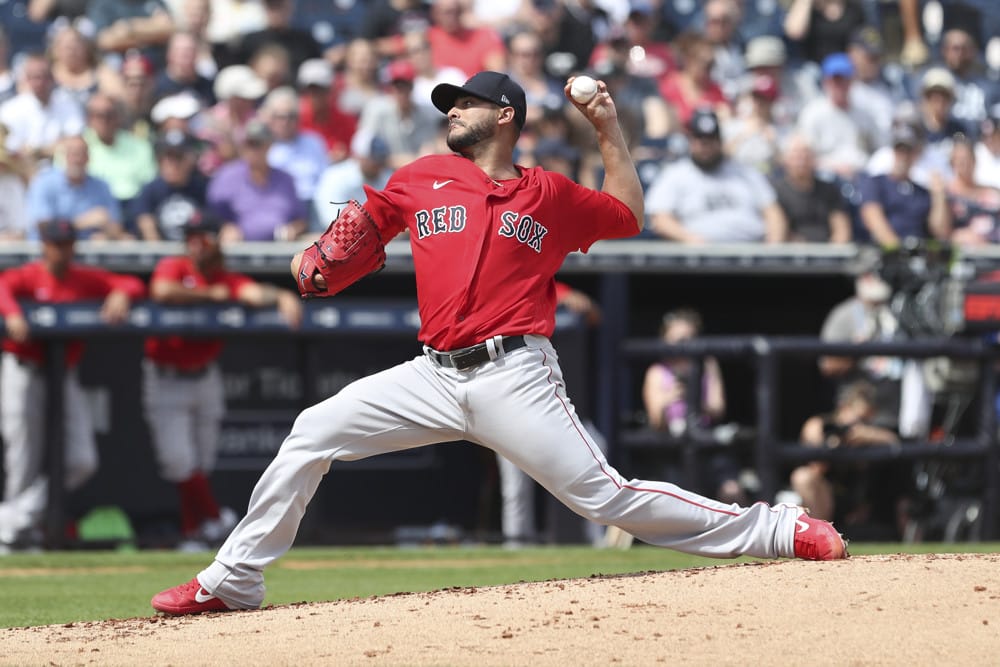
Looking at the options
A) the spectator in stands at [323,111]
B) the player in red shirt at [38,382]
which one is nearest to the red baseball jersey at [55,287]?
the player in red shirt at [38,382]

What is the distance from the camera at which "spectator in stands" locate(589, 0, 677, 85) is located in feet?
38.0

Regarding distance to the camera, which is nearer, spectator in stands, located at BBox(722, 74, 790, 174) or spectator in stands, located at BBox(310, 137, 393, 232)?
spectator in stands, located at BBox(310, 137, 393, 232)

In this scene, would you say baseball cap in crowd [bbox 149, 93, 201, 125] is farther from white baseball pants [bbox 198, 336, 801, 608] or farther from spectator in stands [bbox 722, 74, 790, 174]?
white baseball pants [bbox 198, 336, 801, 608]

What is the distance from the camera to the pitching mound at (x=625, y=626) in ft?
12.5

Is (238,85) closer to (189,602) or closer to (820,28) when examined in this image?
(820,28)

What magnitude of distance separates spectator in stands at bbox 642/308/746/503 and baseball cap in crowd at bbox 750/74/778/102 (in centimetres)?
236

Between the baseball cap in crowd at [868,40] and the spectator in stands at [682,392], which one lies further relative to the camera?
the baseball cap in crowd at [868,40]

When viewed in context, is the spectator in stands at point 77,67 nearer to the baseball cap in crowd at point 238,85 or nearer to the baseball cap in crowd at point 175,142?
the baseball cap in crowd at point 238,85

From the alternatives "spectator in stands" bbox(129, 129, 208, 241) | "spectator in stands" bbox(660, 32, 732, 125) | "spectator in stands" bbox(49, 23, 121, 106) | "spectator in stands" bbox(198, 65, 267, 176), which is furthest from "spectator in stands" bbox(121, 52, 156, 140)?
"spectator in stands" bbox(660, 32, 732, 125)

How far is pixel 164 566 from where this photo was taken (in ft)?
24.9

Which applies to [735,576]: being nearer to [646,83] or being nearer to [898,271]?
[898,271]

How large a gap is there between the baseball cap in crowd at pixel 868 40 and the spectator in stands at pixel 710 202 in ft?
9.17

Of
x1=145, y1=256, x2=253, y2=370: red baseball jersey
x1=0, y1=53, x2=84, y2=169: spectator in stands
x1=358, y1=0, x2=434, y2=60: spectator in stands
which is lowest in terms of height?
x1=145, y1=256, x2=253, y2=370: red baseball jersey

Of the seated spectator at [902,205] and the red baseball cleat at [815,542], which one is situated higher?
the seated spectator at [902,205]
